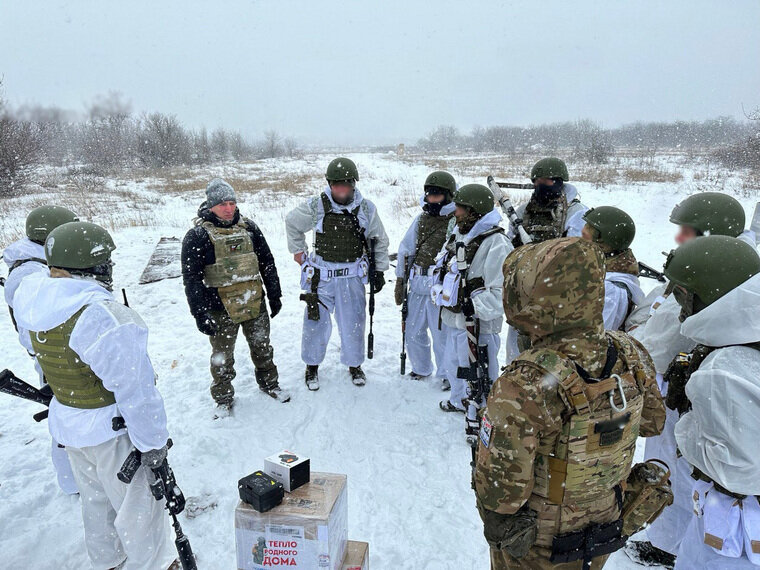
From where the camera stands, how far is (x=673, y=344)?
8.11 feet

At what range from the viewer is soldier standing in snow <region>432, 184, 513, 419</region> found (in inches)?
147

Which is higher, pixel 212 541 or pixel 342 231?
pixel 342 231

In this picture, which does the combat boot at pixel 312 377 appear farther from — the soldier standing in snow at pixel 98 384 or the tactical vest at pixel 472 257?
the soldier standing in snow at pixel 98 384

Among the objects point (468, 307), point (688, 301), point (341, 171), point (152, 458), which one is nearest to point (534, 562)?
point (688, 301)

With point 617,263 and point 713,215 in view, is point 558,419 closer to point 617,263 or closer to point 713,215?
point 617,263

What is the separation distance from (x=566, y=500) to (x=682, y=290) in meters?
1.23

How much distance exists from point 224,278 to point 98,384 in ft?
6.53

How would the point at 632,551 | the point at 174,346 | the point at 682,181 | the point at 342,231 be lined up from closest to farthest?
the point at 632,551, the point at 342,231, the point at 174,346, the point at 682,181

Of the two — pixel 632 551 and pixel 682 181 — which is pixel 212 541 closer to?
pixel 632 551

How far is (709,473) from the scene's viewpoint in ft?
5.93

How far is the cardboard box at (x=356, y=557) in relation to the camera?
236cm

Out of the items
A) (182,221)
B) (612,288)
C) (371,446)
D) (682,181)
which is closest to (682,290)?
(612,288)

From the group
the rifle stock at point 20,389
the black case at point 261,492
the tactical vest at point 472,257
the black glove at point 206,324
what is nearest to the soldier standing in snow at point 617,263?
the tactical vest at point 472,257

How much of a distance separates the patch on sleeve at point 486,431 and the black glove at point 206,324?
3274 mm
